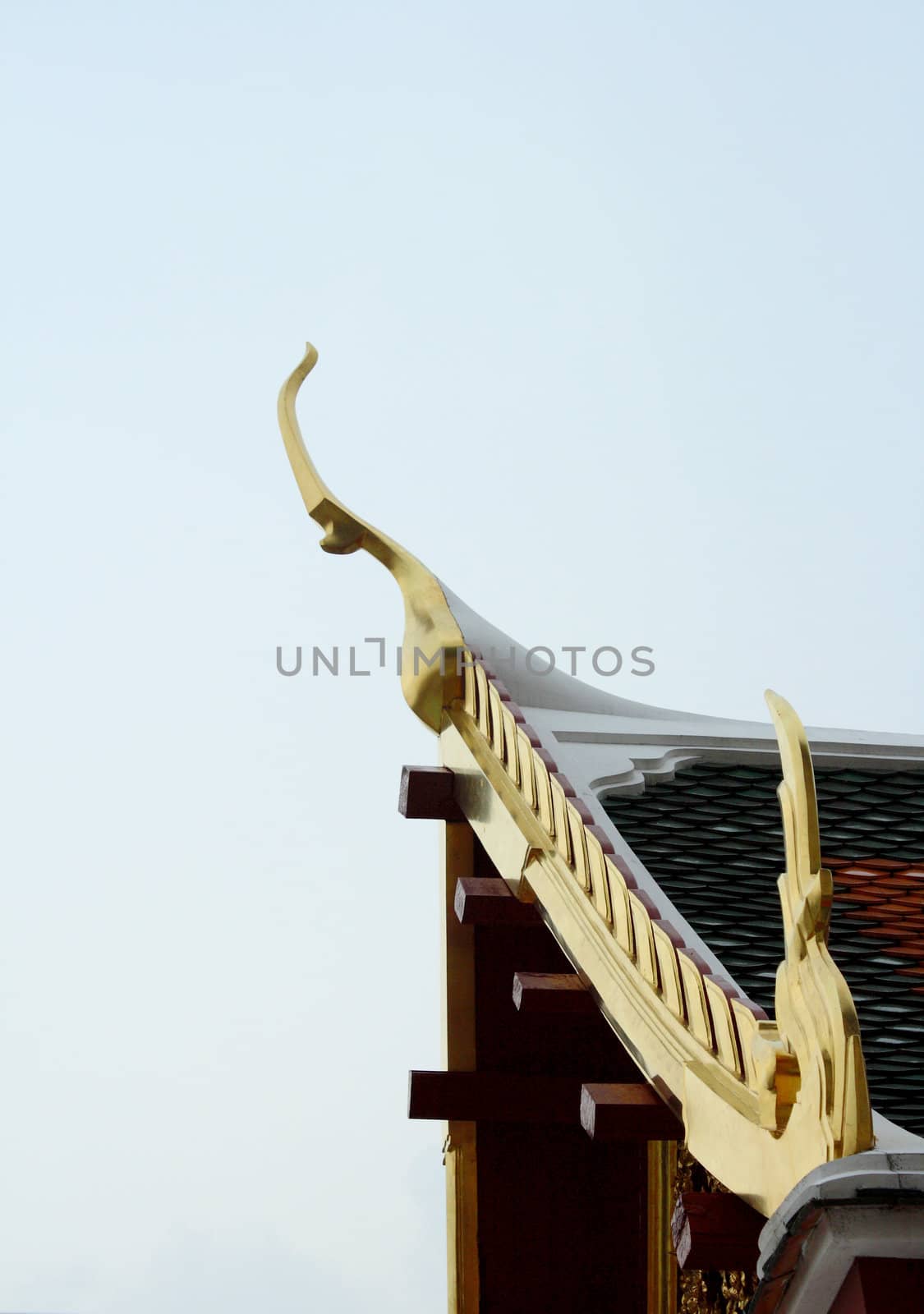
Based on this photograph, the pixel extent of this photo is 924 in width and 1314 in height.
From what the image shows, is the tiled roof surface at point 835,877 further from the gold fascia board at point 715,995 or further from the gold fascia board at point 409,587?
the gold fascia board at point 409,587

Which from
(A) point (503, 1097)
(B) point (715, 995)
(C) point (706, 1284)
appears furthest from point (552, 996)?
(A) point (503, 1097)

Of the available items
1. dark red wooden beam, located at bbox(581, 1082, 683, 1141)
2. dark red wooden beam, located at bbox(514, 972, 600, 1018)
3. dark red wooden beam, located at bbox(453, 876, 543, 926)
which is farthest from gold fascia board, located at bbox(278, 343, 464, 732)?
dark red wooden beam, located at bbox(581, 1082, 683, 1141)

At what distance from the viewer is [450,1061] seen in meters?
5.04

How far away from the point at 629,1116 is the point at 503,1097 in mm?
1685

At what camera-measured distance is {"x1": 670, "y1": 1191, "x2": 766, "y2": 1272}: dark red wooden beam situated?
3051mm

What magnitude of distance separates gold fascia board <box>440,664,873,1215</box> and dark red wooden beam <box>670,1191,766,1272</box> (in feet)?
0.32

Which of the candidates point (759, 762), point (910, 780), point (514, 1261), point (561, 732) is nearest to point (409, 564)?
point (561, 732)

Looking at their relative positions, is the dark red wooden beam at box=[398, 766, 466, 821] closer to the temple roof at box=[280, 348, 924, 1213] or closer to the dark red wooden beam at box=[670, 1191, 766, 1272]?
the temple roof at box=[280, 348, 924, 1213]

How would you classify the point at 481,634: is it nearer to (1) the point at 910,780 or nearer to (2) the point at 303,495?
(2) the point at 303,495

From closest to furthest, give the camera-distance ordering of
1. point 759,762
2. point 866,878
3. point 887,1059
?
1. point 887,1059
2. point 866,878
3. point 759,762

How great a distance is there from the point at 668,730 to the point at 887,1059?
6.94ft

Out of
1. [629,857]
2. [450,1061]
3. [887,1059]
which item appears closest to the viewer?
[887,1059]

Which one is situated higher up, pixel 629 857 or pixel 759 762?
pixel 759 762

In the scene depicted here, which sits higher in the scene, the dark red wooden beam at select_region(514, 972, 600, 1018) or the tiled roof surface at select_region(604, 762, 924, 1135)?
the tiled roof surface at select_region(604, 762, 924, 1135)
